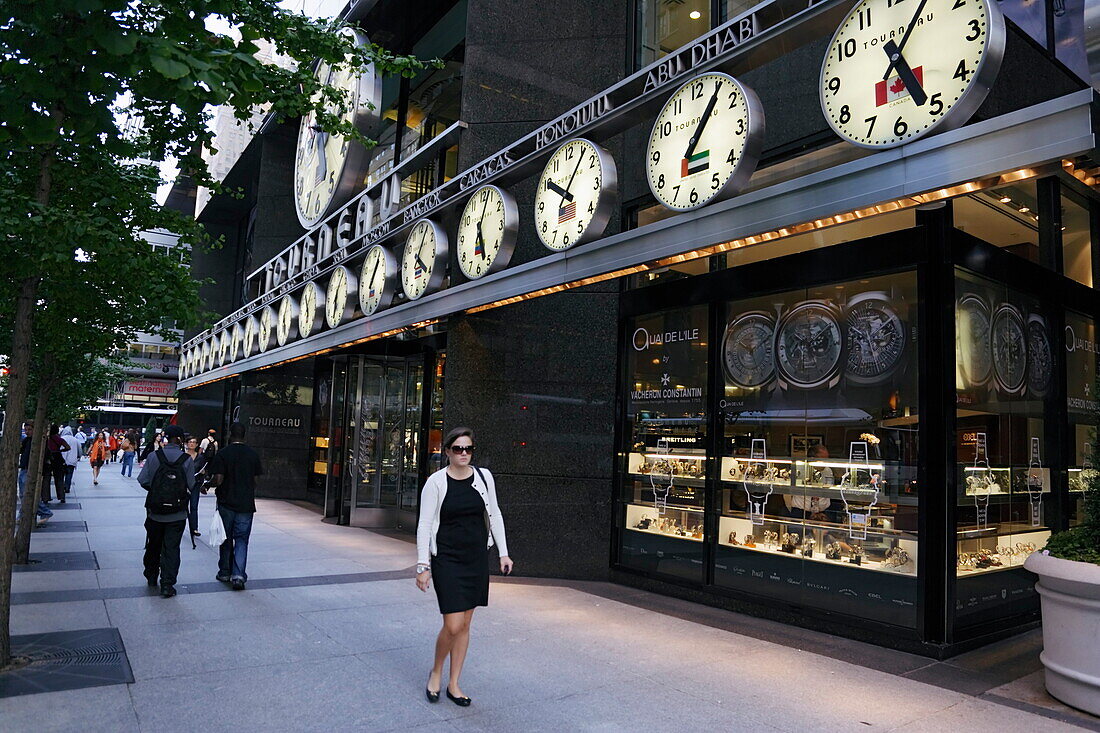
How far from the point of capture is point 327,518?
16000 mm

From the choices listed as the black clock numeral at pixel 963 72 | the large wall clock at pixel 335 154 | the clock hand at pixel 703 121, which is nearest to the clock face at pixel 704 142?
the clock hand at pixel 703 121

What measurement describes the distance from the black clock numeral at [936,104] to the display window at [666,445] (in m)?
4.38

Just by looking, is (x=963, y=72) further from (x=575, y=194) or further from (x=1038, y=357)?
(x=1038, y=357)

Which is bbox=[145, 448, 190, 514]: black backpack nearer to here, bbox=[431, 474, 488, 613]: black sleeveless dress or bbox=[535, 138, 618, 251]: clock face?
bbox=[431, 474, 488, 613]: black sleeveless dress

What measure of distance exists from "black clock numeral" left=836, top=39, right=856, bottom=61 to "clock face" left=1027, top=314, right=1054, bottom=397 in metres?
4.54

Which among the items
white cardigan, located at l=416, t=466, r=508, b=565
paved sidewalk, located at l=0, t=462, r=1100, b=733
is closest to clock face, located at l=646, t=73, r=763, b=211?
white cardigan, located at l=416, t=466, r=508, b=565

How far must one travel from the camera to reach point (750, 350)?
27.7ft

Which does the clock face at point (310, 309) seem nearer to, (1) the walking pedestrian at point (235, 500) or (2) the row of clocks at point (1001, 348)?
(1) the walking pedestrian at point (235, 500)

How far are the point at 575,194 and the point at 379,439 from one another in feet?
29.8

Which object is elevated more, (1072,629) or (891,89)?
(891,89)

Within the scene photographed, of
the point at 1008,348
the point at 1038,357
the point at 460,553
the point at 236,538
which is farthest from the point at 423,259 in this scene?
the point at 1038,357

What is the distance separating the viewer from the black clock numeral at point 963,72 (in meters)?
4.52

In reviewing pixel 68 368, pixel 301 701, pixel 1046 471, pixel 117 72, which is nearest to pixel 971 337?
pixel 1046 471

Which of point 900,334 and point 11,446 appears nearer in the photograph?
point 11,446
